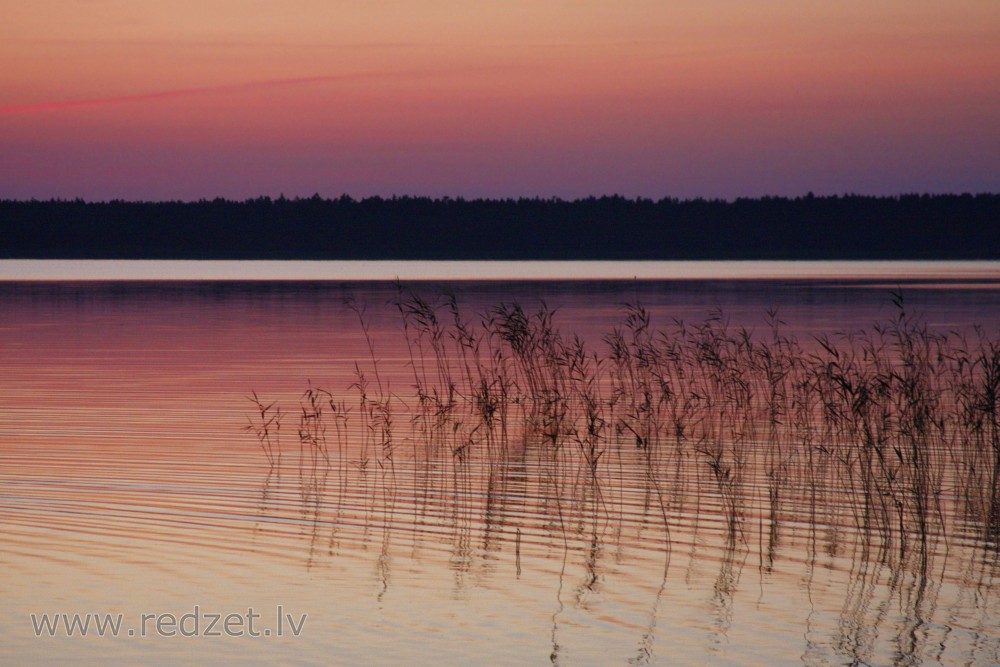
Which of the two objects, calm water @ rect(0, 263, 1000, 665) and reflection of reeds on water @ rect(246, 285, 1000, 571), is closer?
calm water @ rect(0, 263, 1000, 665)

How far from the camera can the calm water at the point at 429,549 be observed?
25.7ft

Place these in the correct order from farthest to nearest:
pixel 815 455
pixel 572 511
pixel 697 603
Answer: pixel 815 455, pixel 572 511, pixel 697 603

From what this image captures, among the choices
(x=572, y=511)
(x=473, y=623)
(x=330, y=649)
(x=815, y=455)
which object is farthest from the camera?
(x=815, y=455)

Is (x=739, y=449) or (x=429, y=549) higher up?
(x=739, y=449)

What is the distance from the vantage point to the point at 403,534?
10.7 metres

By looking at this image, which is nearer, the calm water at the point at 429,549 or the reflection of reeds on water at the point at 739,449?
the calm water at the point at 429,549

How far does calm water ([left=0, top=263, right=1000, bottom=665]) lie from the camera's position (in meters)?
7.83

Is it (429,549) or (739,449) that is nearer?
(429,549)

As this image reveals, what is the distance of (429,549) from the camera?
10.2 meters

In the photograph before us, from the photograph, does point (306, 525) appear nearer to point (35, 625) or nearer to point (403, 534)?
point (403, 534)

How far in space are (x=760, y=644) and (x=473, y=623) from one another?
1684mm

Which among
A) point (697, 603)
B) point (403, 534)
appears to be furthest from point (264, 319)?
point (697, 603)

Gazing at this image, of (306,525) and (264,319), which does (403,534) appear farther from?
(264,319)

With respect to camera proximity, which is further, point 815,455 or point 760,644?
point 815,455
